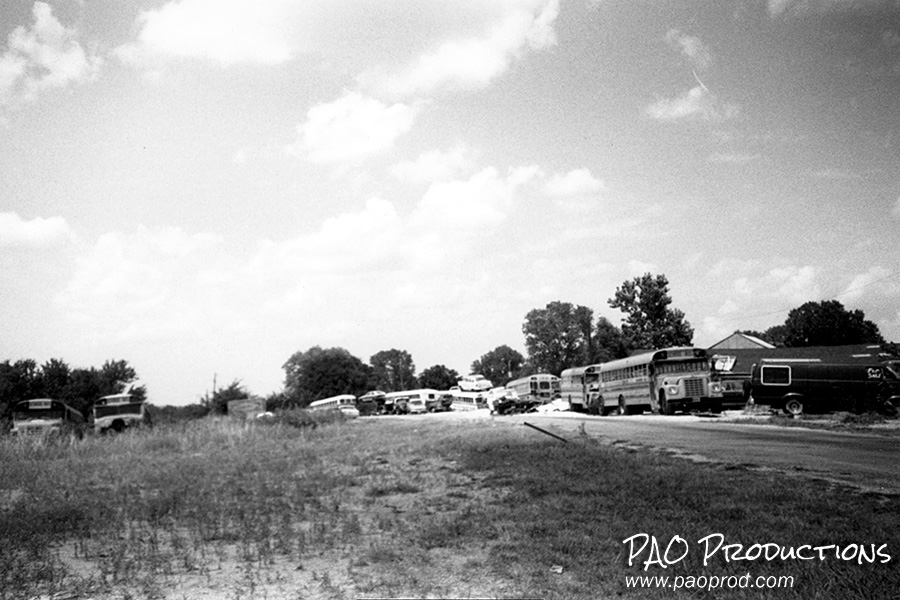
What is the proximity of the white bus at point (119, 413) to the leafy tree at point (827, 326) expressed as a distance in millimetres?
81074

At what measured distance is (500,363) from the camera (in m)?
151

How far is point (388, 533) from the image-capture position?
30.2 ft

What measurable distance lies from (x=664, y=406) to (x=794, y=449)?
22962mm

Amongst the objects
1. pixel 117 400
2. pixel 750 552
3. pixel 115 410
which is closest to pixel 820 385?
pixel 750 552

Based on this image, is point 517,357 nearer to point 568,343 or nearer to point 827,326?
point 568,343

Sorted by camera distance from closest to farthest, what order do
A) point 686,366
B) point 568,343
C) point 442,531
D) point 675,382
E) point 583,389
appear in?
1. point 442,531
2. point 675,382
3. point 686,366
4. point 583,389
5. point 568,343

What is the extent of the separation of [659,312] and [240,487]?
80900 millimetres

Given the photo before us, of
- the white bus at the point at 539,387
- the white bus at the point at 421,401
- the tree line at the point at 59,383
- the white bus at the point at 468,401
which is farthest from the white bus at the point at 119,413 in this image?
the white bus at the point at 468,401

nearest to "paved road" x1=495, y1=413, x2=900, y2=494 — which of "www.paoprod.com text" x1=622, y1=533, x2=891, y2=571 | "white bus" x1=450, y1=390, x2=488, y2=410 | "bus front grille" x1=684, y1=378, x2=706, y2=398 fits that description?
"www.paoprod.com text" x1=622, y1=533, x2=891, y2=571

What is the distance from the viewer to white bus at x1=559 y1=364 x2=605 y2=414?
50.5 meters

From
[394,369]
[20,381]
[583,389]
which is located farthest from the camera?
[394,369]

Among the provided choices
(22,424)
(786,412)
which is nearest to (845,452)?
(786,412)

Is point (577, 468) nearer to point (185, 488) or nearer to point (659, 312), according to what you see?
point (185, 488)

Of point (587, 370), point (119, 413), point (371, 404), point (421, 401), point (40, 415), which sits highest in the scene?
point (587, 370)
